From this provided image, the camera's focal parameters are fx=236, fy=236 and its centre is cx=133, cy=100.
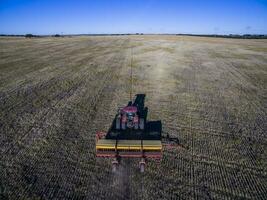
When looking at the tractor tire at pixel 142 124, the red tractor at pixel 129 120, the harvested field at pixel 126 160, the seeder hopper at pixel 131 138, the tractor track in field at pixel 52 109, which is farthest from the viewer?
Answer: the red tractor at pixel 129 120

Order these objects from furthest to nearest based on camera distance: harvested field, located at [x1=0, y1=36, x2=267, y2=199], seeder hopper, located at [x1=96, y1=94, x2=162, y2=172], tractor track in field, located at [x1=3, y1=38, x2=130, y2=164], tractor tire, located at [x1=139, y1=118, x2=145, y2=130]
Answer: tractor tire, located at [x1=139, y1=118, x2=145, y2=130] < tractor track in field, located at [x1=3, y1=38, x2=130, y2=164] < seeder hopper, located at [x1=96, y1=94, x2=162, y2=172] < harvested field, located at [x1=0, y1=36, x2=267, y2=199]

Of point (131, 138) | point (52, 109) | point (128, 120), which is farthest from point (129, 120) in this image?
point (52, 109)

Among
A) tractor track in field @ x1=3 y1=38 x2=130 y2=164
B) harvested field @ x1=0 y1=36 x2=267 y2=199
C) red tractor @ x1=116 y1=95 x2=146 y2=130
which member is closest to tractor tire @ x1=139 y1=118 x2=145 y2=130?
red tractor @ x1=116 y1=95 x2=146 y2=130

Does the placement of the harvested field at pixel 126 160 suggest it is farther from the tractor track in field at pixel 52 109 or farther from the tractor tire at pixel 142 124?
the tractor tire at pixel 142 124

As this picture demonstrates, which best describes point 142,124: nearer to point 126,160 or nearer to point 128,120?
point 128,120

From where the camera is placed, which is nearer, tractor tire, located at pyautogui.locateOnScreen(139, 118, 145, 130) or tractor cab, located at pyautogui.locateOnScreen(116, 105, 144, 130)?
tractor tire, located at pyautogui.locateOnScreen(139, 118, 145, 130)

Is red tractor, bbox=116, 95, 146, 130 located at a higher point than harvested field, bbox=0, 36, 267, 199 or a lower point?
higher

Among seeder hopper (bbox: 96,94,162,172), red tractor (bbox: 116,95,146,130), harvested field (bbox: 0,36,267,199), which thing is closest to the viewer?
harvested field (bbox: 0,36,267,199)

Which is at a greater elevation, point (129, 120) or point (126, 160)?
Result: point (129, 120)

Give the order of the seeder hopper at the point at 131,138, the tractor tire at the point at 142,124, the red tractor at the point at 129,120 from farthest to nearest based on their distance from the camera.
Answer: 1. the red tractor at the point at 129,120
2. the tractor tire at the point at 142,124
3. the seeder hopper at the point at 131,138

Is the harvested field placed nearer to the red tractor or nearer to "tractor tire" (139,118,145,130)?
the red tractor

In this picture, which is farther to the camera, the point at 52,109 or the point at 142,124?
the point at 52,109

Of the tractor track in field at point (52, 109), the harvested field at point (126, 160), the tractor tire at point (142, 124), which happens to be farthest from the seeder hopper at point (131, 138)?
the tractor track in field at point (52, 109)
